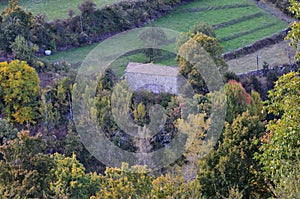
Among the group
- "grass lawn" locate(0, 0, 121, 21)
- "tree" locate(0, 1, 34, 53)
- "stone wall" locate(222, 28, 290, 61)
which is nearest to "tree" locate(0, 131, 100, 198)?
"tree" locate(0, 1, 34, 53)

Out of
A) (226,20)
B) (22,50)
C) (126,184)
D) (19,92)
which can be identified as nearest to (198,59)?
(19,92)

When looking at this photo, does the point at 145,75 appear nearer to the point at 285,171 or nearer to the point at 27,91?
the point at 27,91

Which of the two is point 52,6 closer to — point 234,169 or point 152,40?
point 152,40

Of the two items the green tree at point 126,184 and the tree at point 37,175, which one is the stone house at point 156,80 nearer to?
the tree at point 37,175

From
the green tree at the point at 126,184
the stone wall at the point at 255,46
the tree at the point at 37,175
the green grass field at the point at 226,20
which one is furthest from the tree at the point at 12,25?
the green tree at the point at 126,184

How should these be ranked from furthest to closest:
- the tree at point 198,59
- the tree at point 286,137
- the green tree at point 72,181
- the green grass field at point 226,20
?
the green grass field at point 226,20 < the tree at point 198,59 < the green tree at point 72,181 < the tree at point 286,137

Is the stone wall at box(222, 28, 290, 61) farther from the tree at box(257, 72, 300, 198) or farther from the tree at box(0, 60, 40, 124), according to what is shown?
the tree at box(257, 72, 300, 198)

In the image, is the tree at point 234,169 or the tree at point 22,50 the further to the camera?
the tree at point 22,50
